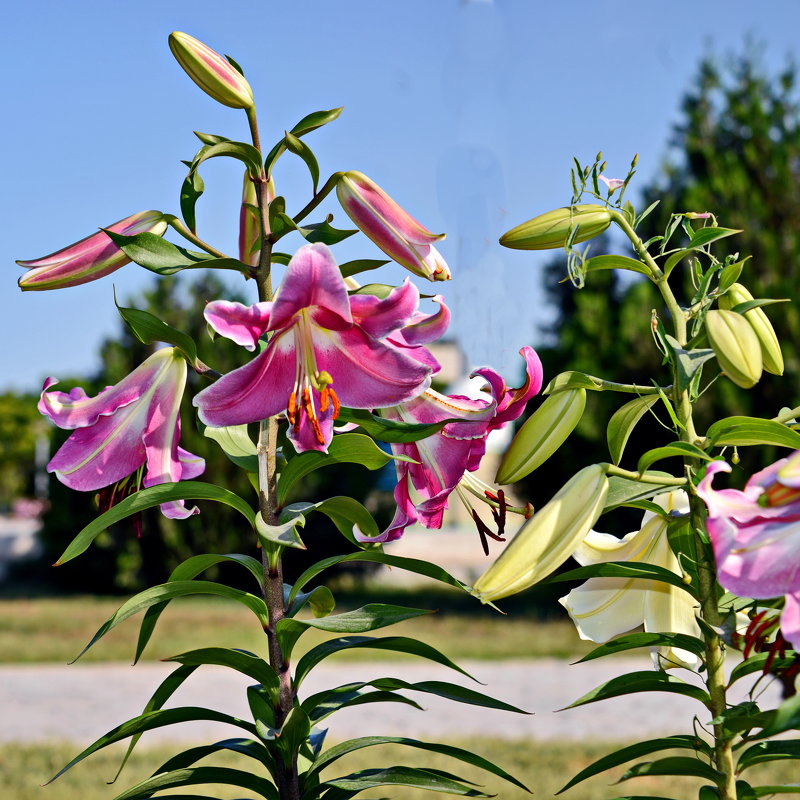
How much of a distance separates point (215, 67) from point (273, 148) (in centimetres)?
9

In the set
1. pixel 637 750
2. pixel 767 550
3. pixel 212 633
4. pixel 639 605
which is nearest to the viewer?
pixel 767 550

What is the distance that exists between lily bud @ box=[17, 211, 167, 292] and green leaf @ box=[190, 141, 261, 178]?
66 millimetres

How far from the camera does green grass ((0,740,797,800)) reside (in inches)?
149

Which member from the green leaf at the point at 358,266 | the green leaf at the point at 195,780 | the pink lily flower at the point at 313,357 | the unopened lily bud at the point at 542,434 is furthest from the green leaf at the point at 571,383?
the green leaf at the point at 195,780

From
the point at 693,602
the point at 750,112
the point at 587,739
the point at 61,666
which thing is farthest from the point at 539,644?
the point at 693,602

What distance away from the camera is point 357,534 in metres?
0.92

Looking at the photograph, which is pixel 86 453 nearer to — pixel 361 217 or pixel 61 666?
pixel 361 217

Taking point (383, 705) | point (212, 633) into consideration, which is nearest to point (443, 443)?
point (383, 705)

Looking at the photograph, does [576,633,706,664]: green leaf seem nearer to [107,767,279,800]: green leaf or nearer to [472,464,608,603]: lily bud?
[472,464,608,603]: lily bud

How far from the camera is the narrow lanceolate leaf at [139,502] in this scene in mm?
795

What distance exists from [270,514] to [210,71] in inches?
15.6

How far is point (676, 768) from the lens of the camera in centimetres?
87

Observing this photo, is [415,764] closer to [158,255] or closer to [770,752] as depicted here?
[770,752]

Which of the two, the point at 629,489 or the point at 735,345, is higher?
the point at 735,345
